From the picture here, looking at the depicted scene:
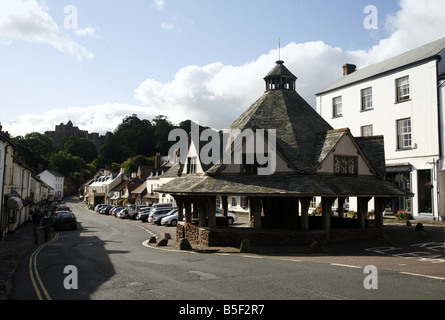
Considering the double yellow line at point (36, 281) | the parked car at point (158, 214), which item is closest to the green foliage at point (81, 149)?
the parked car at point (158, 214)

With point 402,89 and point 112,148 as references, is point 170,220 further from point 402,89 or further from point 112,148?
point 112,148

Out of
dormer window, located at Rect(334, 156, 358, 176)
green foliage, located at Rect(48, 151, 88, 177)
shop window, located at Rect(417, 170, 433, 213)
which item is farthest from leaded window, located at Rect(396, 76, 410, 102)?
green foliage, located at Rect(48, 151, 88, 177)

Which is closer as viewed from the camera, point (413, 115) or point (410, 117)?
point (413, 115)

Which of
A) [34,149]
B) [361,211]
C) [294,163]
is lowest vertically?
[361,211]

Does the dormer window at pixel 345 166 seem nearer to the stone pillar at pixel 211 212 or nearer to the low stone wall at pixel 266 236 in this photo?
the low stone wall at pixel 266 236

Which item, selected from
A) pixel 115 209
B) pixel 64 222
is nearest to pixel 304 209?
pixel 64 222

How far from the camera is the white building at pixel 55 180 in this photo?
340 feet

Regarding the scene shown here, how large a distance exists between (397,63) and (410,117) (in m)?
5.21

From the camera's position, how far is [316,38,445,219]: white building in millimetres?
26016

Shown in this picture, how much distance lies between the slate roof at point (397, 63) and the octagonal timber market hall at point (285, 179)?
8498 millimetres

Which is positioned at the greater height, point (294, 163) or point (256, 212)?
point (294, 163)

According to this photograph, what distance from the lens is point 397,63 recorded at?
30.0 meters

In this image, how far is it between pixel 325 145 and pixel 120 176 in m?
67.6
